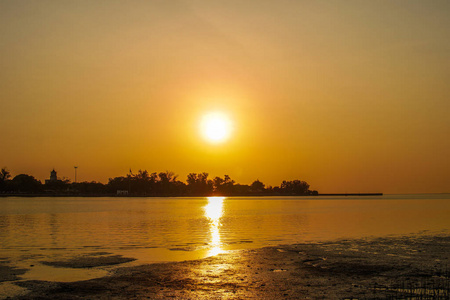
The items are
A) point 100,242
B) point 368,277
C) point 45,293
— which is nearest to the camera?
point 45,293

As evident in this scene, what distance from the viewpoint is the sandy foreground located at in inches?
723

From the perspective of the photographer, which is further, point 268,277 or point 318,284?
point 268,277

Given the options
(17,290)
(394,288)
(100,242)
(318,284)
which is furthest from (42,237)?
(394,288)

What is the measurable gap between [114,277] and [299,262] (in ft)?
35.1

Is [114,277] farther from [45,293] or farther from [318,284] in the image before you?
→ [318,284]

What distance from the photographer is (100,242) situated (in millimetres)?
38688

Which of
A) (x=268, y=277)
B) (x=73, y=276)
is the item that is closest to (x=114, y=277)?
(x=73, y=276)

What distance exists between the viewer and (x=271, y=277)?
21891 millimetres

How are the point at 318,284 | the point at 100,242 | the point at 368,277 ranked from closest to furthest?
the point at 318,284 → the point at 368,277 → the point at 100,242

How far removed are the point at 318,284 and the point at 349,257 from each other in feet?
29.2

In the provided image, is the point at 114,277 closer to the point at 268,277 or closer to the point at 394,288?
the point at 268,277

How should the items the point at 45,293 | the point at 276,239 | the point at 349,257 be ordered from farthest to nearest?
1. the point at 276,239
2. the point at 349,257
3. the point at 45,293

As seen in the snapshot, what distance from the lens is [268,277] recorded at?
2192 centimetres

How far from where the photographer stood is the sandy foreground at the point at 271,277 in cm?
1838
